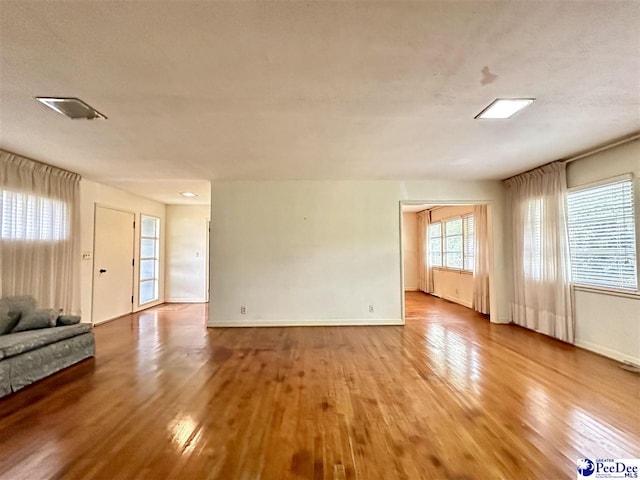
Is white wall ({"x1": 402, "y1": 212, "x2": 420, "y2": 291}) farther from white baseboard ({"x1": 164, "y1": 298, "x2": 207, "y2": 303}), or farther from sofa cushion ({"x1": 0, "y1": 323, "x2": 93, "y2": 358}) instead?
sofa cushion ({"x1": 0, "y1": 323, "x2": 93, "y2": 358})

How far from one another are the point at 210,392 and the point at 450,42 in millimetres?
3153

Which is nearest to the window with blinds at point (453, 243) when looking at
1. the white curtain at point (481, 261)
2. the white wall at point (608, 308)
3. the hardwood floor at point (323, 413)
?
the white curtain at point (481, 261)

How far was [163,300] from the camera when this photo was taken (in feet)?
24.5

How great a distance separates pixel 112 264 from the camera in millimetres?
5648

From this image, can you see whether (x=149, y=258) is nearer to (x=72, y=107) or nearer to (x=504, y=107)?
(x=72, y=107)

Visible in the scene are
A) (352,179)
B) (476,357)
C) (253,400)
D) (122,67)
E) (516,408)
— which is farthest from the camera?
(352,179)

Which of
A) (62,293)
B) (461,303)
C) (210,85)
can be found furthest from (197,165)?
(461,303)

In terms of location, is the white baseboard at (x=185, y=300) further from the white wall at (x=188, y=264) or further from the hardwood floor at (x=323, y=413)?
the hardwood floor at (x=323, y=413)

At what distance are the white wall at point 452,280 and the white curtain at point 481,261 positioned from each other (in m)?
0.61

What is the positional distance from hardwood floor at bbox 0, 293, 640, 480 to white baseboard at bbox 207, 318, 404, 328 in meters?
1.04

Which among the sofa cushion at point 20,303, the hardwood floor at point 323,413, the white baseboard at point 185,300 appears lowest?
the hardwood floor at point 323,413

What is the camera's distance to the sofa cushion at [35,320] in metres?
3.32

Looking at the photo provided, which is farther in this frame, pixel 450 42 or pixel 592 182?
pixel 592 182

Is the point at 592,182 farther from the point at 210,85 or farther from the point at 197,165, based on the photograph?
the point at 197,165
